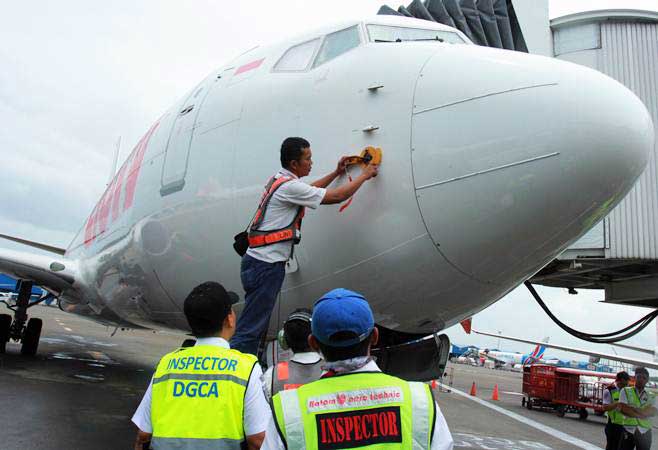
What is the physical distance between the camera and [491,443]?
812 cm

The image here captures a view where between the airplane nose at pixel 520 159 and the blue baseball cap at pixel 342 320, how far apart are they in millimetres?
1317

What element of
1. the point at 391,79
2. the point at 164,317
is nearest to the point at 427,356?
the point at 391,79

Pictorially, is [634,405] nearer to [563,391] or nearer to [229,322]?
[229,322]

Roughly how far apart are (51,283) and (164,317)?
492 centimetres

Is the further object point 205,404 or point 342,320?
point 205,404

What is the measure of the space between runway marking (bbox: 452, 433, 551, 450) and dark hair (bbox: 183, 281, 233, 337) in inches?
238

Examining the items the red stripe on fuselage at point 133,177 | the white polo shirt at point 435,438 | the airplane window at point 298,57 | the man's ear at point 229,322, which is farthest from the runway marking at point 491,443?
the white polo shirt at point 435,438

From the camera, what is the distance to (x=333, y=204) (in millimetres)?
3111

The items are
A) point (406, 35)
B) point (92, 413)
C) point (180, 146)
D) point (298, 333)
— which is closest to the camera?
point (298, 333)

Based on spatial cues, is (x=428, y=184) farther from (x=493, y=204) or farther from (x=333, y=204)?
(x=333, y=204)

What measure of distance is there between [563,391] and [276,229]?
16.8 meters

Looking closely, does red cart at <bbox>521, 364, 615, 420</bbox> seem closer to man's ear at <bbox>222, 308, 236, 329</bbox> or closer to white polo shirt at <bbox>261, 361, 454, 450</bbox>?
man's ear at <bbox>222, 308, 236, 329</bbox>

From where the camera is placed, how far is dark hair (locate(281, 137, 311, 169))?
324cm

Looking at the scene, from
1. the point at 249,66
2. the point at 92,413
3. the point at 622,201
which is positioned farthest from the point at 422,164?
the point at 92,413
